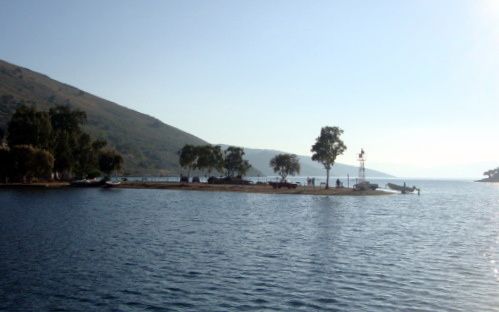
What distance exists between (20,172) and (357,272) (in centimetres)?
13950

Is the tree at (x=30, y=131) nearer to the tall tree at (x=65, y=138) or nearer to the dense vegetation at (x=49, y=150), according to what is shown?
the dense vegetation at (x=49, y=150)

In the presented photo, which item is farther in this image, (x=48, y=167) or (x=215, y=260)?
(x=48, y=167)

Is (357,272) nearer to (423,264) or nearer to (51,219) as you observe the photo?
(423,264)

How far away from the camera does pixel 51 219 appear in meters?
66.9

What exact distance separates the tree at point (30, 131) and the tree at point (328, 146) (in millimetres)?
97816

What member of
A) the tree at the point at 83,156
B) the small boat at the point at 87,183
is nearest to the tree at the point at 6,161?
the small boat at the point at 87,183

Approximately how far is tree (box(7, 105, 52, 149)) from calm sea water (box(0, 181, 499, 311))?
4093 inches

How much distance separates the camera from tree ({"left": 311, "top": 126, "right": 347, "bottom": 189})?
548 ft

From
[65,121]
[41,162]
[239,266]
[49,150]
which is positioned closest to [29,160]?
[41,162]

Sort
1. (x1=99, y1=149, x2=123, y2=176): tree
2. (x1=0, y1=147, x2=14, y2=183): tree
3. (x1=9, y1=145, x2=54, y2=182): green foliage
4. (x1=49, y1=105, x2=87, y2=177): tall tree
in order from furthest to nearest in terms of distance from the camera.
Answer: (x1=99, y1=149, x2=123, y2=176): tree < (x1=49, y1=105, x2=87, y2=177): tall tree < (x1=0, y1=147, x2=14, y2=183): tree < (x1=9, y1=145, x2=54, y2=182): green foliage

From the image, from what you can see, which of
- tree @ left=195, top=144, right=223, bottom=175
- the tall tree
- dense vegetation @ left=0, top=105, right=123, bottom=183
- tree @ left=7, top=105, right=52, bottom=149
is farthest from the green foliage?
tree @ left=195, top=144, right=223, bottom=175

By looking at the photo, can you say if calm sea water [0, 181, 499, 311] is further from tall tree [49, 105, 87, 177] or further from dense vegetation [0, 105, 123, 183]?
tall tree [49, 105, 87, 177]

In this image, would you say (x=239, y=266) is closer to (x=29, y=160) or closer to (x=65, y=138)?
(x=29, y=160)

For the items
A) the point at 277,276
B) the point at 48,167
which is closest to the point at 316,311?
the point at 277,276
